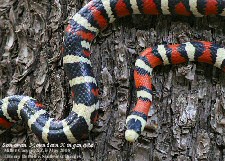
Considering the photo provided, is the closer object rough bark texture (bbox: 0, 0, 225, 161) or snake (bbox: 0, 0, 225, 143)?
rough bark texture (bbox: 0, 0, 225, 161)

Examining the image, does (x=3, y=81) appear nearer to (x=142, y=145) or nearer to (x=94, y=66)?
(x=94, y=66)

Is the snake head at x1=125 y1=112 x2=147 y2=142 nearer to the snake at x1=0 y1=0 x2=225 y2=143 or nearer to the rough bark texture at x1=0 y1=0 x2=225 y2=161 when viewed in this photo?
the snake at x1=0 y1=0 x2=225 y2=143

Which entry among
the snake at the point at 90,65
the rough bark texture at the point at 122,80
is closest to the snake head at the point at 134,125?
the snake at the point at 90,65

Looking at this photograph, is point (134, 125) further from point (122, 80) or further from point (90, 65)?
point (90, 65)

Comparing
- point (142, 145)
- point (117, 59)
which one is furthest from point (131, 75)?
point (142, 145)

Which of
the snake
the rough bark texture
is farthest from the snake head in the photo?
the rough bark texture

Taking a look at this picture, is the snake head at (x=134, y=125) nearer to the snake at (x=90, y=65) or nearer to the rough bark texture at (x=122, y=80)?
the snake at (x=90, y=65)
